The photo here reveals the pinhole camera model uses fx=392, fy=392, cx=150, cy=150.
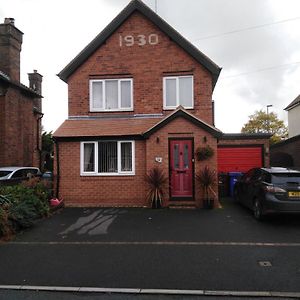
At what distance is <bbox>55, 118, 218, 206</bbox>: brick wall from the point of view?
14.2 metres

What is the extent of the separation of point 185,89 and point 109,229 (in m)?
7.50

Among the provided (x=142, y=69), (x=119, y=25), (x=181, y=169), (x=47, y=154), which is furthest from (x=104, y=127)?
(x=47, y=154)

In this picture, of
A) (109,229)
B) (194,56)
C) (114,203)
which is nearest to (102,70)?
(194,56)

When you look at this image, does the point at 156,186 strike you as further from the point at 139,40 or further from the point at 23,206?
the point at 139,40

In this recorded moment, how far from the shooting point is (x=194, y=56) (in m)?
15.8

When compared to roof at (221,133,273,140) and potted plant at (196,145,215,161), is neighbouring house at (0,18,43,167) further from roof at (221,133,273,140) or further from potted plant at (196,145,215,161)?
potted plant at (196,145,215,161)

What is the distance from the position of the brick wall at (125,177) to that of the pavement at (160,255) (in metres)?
2.22

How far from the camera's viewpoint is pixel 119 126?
15.2 m

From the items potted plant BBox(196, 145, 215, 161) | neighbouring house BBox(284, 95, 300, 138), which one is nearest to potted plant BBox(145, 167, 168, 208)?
potted plant BBox(196, 145, 215, 161)

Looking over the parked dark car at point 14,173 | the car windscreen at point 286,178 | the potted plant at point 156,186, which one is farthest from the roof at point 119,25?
the car windscreen at point 286,178

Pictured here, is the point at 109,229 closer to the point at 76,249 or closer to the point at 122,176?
the point at 76,249

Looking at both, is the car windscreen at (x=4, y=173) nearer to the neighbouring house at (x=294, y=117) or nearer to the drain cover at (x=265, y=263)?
the drain cover at (x=265, y=263)

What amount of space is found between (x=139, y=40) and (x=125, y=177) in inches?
231

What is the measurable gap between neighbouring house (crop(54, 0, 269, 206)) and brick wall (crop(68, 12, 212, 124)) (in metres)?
0.04
